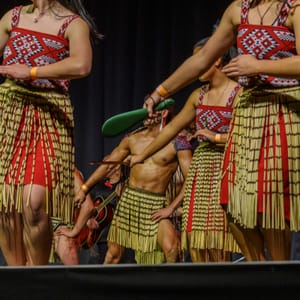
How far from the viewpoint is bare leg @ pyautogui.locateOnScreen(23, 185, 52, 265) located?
109 inches

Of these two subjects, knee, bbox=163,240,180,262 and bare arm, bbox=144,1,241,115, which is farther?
knee, bbox=163,240,180,262

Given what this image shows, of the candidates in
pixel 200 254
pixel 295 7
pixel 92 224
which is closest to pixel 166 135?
pixel 295 7

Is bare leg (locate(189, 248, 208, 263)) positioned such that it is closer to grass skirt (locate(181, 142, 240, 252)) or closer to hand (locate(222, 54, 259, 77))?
grass skirt (locate(181, 142, 240, 252))

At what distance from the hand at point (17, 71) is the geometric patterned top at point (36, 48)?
77mm

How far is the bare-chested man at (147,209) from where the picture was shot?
16.5 feet

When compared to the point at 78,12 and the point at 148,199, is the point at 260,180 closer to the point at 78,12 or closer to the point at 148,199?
the point at 78,12

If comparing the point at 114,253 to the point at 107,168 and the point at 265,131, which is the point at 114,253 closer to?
the point at 107,168

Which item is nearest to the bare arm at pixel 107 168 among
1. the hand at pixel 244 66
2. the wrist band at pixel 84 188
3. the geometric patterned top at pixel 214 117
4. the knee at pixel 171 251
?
the wrist band at pixel 84 188

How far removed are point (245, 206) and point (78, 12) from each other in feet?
3.10

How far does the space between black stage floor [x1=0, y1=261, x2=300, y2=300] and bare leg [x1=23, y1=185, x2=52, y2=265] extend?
76cm

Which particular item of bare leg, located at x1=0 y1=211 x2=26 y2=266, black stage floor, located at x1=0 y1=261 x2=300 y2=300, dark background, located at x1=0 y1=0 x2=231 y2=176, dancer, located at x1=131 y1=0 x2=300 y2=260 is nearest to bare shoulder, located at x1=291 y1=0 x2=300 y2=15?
dancer, located at x1=131 y1=0 x2=300 y2=260

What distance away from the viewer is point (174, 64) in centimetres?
589

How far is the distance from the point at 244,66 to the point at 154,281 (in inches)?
31.0

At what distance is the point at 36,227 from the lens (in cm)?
280
